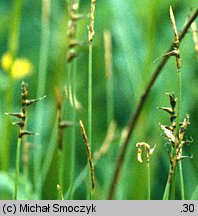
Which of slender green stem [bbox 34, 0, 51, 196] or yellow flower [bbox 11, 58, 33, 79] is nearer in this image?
slender green stem [bbox 34, 0, 51, 196]

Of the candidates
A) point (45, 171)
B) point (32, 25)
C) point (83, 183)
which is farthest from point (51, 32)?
point (45, 171)

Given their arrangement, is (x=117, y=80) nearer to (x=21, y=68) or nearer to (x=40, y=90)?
(x=21, y=68)

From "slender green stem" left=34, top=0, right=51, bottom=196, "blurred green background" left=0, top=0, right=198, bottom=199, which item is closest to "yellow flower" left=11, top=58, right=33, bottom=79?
"blurred green background" left=0, top=0, right=198, bottom=199

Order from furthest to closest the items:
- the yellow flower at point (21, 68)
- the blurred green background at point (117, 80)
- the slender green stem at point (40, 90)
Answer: the yellow flower at point (21, 68)
the blurred green background at point (117, 80)
the slender green stem at point (40, 90)

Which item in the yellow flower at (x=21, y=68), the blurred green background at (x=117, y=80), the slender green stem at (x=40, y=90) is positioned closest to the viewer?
the slender green stem at (x=40, y=90)

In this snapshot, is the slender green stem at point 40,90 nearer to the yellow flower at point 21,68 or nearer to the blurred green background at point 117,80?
the blurred green background at point 117,80

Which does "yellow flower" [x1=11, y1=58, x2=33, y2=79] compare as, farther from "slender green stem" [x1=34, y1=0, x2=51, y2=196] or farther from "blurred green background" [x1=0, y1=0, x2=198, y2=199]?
"slender green stem" [x1=34, y1=0, x2=51, y2=196]

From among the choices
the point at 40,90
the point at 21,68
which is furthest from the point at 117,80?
the point at 40,90

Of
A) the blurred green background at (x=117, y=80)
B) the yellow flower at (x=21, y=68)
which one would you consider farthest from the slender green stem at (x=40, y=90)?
the yellow flower at (x=21, y=68)
